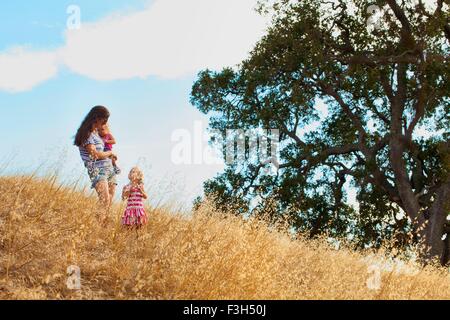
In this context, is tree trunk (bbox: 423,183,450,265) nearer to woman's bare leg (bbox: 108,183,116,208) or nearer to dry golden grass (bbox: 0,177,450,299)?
dry golden grass (bbox: 0,177,450,299)

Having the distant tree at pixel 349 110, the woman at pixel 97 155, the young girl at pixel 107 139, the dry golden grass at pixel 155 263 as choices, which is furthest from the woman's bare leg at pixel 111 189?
the distant tree at pixel 349 110

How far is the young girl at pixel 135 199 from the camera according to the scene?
8000 mm

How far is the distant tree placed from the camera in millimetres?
17656

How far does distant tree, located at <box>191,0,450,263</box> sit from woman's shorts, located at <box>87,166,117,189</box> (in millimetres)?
9113

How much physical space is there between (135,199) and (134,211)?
0.17 m

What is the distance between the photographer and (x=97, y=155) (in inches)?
330

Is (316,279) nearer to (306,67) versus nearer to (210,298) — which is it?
(210,298)

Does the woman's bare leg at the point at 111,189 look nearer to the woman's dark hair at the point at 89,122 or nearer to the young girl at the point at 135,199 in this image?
the young girl at the point at 135,199

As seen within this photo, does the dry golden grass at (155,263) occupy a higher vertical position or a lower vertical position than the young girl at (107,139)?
lower

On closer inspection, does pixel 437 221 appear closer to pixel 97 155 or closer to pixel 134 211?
pixel 134 211

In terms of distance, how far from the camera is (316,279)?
7961 mm
